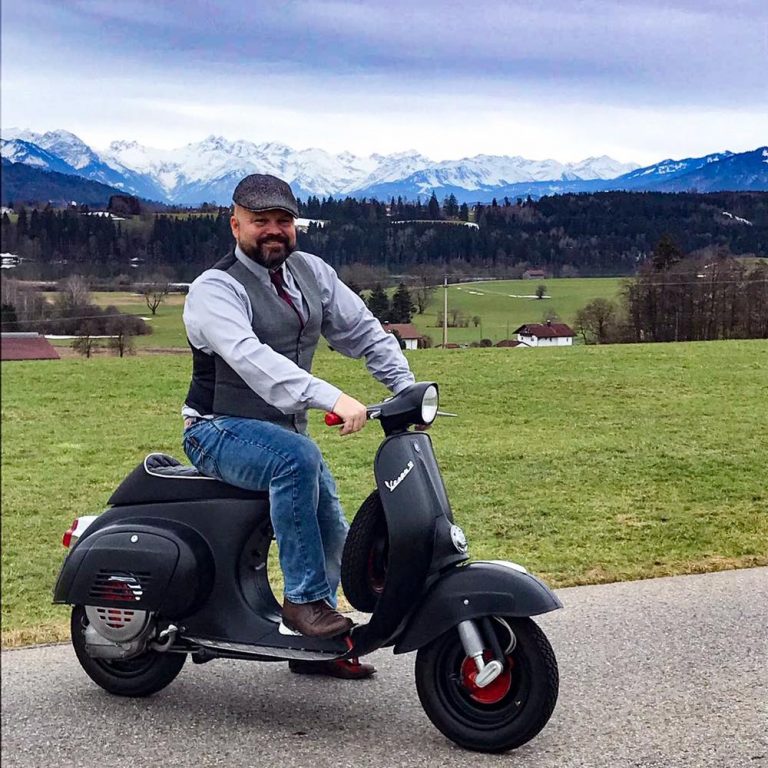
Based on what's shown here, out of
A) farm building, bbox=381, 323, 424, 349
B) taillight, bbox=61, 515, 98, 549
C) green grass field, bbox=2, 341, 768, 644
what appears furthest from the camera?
farm building, bbox=381, 323, 424, 349

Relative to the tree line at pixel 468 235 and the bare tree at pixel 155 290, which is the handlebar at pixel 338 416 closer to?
the tree line at pixel 468 235

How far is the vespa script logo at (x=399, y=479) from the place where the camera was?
114 inches

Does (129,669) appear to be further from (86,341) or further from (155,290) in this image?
(86,341)

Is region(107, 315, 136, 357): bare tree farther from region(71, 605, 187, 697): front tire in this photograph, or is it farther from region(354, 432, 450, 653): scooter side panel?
region(354, 432, 450, 653): scooter side panel

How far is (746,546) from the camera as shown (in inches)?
242

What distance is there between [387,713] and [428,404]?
3.13 ft

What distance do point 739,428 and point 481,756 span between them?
309 inches

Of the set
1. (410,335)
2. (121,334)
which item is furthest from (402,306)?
(121,334)

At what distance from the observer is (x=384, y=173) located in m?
8.80

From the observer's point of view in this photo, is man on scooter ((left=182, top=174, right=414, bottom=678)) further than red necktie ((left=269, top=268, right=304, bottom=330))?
No

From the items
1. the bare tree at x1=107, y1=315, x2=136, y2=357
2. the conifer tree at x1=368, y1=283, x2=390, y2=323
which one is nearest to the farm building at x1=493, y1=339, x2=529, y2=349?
the bare tree at x1=107, y1=315, x2=136, y2=357

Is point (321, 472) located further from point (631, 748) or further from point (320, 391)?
point (631, 748)

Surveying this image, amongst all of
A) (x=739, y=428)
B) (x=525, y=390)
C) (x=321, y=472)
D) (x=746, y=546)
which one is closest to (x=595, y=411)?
(x=525, y=390)

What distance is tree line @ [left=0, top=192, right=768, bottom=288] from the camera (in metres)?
6.67
